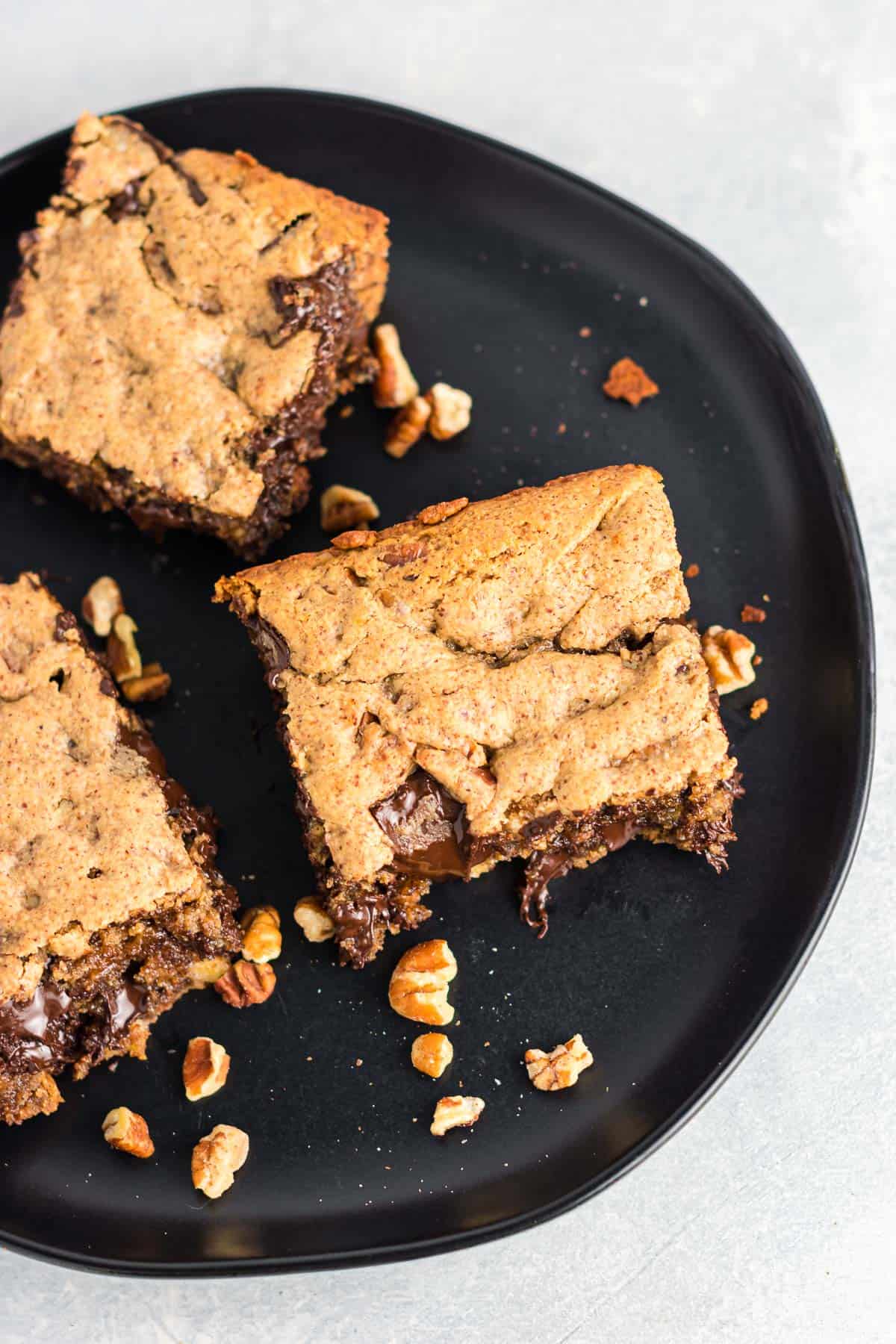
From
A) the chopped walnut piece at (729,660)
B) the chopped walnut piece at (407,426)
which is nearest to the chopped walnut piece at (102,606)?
the chopped walnut piece at (407,426)

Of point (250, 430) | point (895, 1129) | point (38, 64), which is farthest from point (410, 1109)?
point (38, 64)

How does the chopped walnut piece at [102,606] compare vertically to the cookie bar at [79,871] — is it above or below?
above

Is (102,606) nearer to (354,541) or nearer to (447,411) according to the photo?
(354,541)

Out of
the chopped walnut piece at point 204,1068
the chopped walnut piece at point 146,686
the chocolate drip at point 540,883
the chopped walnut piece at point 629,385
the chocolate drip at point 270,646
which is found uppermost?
the chopped walnut piece at point 629,385

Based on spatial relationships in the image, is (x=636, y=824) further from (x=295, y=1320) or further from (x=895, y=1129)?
(x=295, y=1320)

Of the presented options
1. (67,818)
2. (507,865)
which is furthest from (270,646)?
(507,865)

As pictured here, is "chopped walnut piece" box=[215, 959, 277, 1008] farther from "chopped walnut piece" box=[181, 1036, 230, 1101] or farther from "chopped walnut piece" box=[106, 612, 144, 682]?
"chopped walnut piece" box=[106, 612, 144, 682]

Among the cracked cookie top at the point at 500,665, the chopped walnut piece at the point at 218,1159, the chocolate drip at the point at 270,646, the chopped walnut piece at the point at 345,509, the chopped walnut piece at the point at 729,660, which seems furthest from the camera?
the chopped walnut piece at the point at 345,509

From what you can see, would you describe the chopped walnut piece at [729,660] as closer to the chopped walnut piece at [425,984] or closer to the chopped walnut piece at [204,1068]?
the chopped walnut piece at [425,984]
